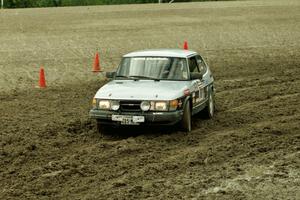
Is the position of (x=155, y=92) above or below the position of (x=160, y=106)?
above

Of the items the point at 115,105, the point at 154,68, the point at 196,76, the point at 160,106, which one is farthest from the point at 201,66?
the point at 115,105

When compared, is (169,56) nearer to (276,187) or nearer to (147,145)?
(147,145)

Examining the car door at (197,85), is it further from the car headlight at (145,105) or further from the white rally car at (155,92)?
the car headlight at (145,105)

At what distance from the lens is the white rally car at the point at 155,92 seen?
39.7 feet

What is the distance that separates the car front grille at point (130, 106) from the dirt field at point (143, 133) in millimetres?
496

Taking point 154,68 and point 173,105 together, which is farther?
point 154,68

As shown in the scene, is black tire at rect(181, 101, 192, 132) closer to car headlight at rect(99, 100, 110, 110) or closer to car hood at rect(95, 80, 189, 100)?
car hood at rect(95, 80, 189, 100)

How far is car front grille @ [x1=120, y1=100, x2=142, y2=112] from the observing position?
1213cm

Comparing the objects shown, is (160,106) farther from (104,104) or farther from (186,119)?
(104,104)

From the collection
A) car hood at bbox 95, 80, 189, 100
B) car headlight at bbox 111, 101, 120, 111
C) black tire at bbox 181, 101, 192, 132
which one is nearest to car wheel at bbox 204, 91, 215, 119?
car hood at bbox 95, 80, 189, 100

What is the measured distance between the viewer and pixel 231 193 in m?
8.91

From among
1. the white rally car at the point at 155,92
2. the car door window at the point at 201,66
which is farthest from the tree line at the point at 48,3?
the white rally car at the point at 155,92

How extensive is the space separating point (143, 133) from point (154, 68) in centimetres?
144

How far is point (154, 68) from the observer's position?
13.3 m
